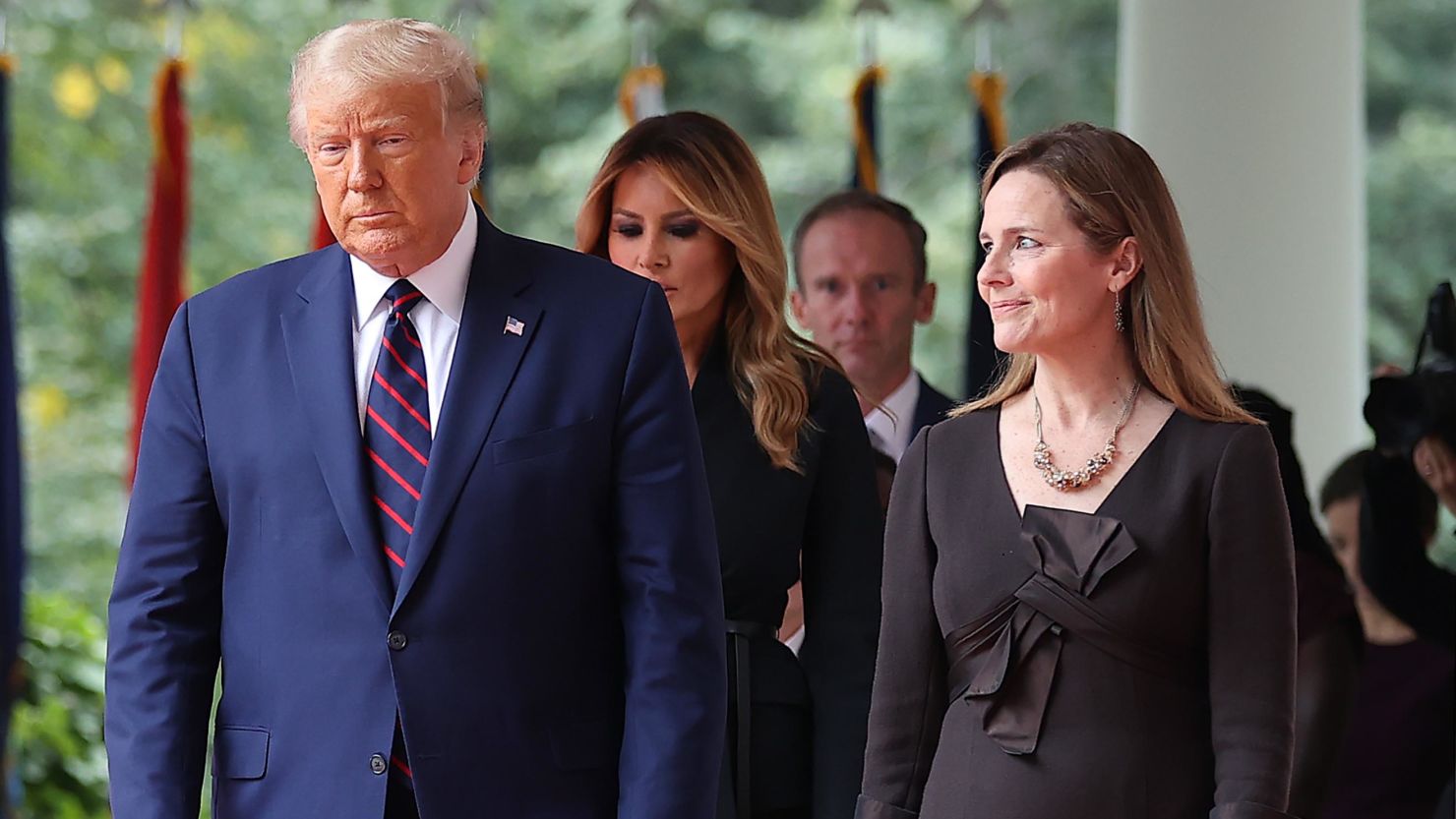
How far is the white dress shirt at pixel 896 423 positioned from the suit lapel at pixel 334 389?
176 cm

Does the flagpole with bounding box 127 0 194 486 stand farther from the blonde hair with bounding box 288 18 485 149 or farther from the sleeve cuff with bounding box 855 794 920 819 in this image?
the sleeve cuff with bounding box 855 794 920 819

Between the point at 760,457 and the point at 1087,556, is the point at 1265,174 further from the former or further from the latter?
the point at 1087,556

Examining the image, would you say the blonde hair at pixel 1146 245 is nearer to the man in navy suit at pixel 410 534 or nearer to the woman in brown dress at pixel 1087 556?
the woman in brown dress at pixel 1087 556

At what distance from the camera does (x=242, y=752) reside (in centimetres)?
265

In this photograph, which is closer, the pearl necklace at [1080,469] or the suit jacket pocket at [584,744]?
the suit jacket pocket at [584,744]

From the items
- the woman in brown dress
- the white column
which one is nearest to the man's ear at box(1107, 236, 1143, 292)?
the woman in brown dress

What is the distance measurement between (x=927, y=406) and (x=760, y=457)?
107cm

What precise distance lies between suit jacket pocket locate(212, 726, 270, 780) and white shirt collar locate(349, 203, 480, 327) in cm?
49

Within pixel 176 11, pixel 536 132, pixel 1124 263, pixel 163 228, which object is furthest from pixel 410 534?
pixel 536 132

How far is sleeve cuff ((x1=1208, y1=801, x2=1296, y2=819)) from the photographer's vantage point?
102 inches

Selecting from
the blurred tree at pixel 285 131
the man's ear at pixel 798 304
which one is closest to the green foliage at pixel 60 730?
the man's ear at pixel 798 304

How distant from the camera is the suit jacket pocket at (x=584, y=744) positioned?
2621 millimetres

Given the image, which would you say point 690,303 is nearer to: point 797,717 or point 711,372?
point 711,372

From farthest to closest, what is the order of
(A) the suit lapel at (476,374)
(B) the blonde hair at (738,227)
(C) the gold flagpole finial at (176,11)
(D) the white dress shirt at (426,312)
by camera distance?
(C) the gold flagpole finial at (176,11) < (B) the blonde hair at (738,227) < (D) the white dress shirt at (426,312) < (A) the suit lapel at (476,374)
